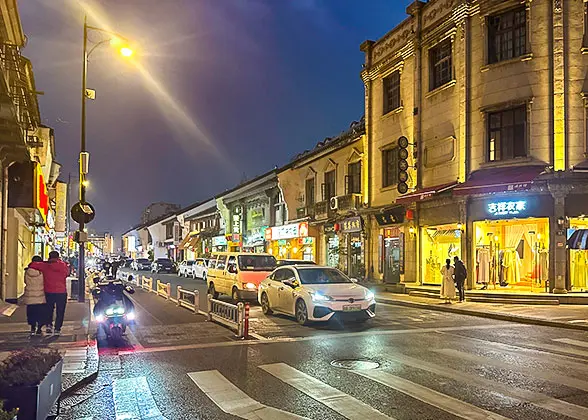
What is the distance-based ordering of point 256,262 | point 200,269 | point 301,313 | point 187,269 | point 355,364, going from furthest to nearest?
1. point 187,269
2. point 200,269
3. point 256,262
4. point 301,313
5. point 355,364

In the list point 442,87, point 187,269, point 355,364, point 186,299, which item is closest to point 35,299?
point 355,364

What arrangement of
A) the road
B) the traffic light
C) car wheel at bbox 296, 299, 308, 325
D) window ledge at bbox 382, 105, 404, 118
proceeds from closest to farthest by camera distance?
the road → car wheel at bbox 296, 299, 308, 325 → the traffic light → window ledge at bbox 382, 105, 404, 118

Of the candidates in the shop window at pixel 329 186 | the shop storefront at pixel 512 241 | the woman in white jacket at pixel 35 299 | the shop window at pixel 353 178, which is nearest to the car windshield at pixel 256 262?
the shop storefront at pixel 512 241

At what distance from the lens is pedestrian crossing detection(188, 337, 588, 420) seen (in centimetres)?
650

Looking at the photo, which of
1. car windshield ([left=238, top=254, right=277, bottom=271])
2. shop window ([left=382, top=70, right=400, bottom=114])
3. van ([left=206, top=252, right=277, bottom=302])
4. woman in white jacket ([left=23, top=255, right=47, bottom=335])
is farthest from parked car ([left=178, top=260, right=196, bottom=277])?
woman in white jacket ([left=23, top=255, right=47, bottom=335])

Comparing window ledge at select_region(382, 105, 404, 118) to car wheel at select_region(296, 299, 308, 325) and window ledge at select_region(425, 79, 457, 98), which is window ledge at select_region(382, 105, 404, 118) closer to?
window ledge at select_region(425, 79, 457, 98)

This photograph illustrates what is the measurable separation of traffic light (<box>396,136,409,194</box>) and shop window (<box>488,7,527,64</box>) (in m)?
5.23

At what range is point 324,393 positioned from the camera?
24.1 feet

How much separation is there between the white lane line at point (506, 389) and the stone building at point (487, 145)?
38.7 feet

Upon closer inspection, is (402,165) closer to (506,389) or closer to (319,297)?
(319,297)

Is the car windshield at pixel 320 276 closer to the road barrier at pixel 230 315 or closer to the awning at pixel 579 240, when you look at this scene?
the road barrier at pixel 230 315

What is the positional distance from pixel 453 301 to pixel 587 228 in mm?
5449

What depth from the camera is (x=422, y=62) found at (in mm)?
25594

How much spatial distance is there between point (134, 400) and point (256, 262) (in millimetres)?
14108
